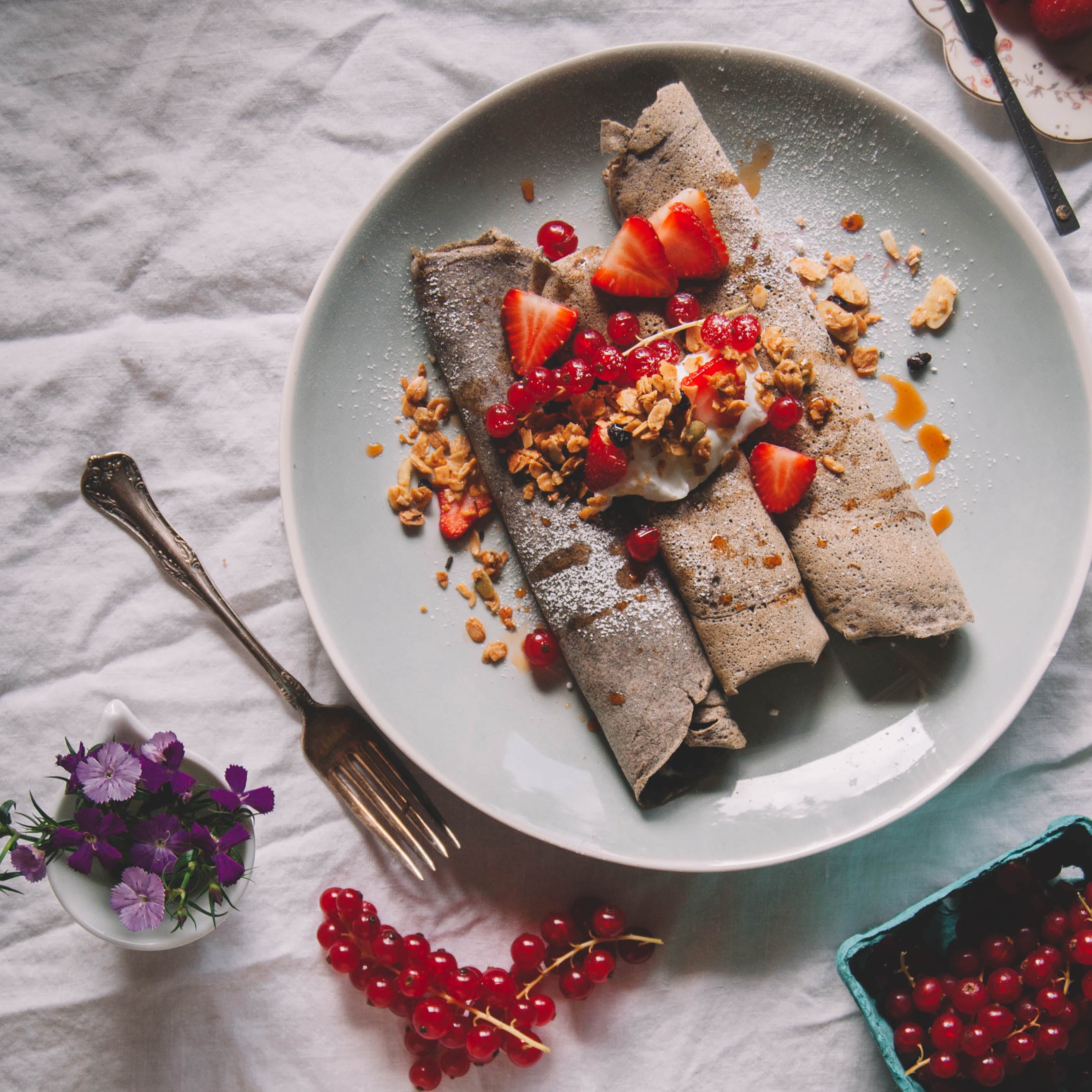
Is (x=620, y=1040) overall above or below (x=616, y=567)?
below

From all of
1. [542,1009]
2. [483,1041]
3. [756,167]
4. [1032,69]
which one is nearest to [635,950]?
[542,1009]

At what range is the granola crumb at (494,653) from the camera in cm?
206

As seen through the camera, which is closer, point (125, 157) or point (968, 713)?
point (968, 713)

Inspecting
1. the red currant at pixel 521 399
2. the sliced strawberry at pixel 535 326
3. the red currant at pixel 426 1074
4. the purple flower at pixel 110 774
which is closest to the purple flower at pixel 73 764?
the purple flower at pixel 110 774

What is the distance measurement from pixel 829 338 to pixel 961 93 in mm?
806

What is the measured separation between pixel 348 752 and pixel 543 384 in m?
0.99

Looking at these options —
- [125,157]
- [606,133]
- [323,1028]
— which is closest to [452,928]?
[323,1028]

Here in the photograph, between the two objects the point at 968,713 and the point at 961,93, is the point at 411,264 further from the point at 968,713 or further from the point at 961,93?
the point at 968,713

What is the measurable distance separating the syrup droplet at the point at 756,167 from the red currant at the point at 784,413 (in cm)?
60

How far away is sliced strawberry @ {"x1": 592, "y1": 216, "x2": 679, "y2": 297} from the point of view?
192cm

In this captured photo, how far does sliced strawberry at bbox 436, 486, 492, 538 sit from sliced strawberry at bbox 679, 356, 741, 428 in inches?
21.6

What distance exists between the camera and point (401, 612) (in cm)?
207

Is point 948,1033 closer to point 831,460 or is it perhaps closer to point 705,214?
point 831,460

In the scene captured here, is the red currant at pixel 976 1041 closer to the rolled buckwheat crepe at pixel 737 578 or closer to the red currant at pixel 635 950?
the red currant at pixel 635 950
